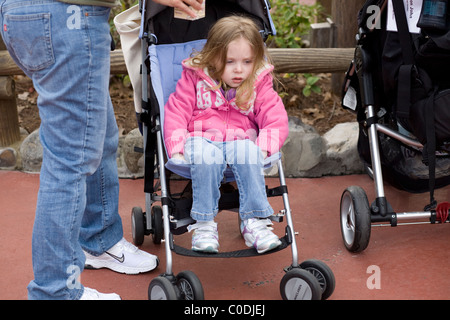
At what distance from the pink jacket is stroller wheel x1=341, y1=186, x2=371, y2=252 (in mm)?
580

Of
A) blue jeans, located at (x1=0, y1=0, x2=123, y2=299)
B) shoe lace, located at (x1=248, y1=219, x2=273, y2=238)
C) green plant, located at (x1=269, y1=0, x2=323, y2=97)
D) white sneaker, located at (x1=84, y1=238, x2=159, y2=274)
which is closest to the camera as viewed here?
blue jeans, located at (x1=0, y1=0, x2=123, y2=299)

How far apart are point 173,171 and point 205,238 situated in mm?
368

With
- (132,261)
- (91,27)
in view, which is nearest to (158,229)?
(132,261)

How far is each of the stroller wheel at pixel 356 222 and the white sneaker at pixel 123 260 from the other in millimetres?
1099

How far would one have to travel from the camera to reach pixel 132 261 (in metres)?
3.21

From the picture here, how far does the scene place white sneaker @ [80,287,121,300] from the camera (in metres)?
2.68

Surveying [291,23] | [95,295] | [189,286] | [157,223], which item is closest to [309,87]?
[291,23]

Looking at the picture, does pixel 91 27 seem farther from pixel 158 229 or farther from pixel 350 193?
pixel 350 193

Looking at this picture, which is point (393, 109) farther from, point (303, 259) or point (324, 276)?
point (324, 276)

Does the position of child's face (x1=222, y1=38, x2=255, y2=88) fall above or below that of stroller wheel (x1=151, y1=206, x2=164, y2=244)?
above

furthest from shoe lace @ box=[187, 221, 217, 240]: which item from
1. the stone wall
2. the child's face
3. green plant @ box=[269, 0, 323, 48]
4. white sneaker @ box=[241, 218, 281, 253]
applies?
green plant @ box=[269, 0, 323, 48]

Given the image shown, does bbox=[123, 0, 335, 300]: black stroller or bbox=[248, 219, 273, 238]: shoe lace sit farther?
bbox=[248, 219, 273, 238]: shoe lace

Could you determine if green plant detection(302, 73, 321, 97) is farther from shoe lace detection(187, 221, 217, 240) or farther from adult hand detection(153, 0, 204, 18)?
adult hand detection(153, 0, 204, 18)
